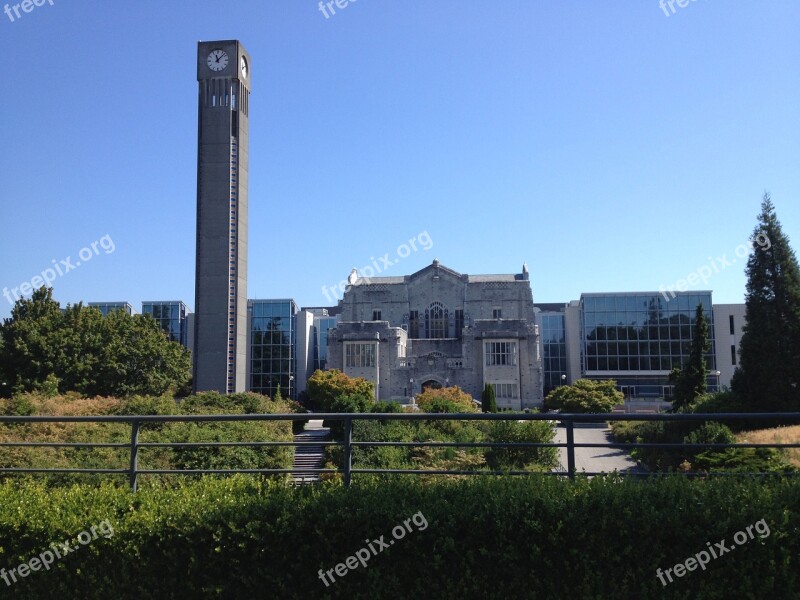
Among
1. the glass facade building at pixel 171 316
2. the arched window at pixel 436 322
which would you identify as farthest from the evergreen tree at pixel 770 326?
the glass facade building at pixel 171 316

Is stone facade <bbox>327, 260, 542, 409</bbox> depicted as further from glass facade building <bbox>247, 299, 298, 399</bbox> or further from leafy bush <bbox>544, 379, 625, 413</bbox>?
glass facade building <bbox>247, 299, 298, 399</bbox>

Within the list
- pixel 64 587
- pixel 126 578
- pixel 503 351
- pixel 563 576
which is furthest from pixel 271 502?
pixel 503 351

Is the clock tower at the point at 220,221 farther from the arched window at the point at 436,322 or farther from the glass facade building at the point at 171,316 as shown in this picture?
the glass facade building at the point at 171,316

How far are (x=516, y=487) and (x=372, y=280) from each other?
2538 inches

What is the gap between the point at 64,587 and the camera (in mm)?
4617

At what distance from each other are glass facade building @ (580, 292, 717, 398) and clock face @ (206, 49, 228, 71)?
38.1 m

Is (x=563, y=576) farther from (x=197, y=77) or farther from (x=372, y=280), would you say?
(x=372, y=280)

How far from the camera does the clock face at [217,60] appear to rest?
44.8 metres

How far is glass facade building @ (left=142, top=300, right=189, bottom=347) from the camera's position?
233 feet

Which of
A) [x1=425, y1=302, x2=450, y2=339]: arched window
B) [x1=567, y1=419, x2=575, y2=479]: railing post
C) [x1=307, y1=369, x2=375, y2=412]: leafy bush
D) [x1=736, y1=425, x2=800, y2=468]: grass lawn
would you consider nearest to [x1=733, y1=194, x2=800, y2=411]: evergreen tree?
[x1=736, y1=425, x2=800, y2=468]: grass lawn

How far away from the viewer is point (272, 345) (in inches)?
2635

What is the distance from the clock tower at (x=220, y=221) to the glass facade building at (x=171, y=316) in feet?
94.5

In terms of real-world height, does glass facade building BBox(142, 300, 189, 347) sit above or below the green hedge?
above

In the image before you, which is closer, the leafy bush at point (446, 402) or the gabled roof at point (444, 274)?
the leafy bush at point (446, 402)
